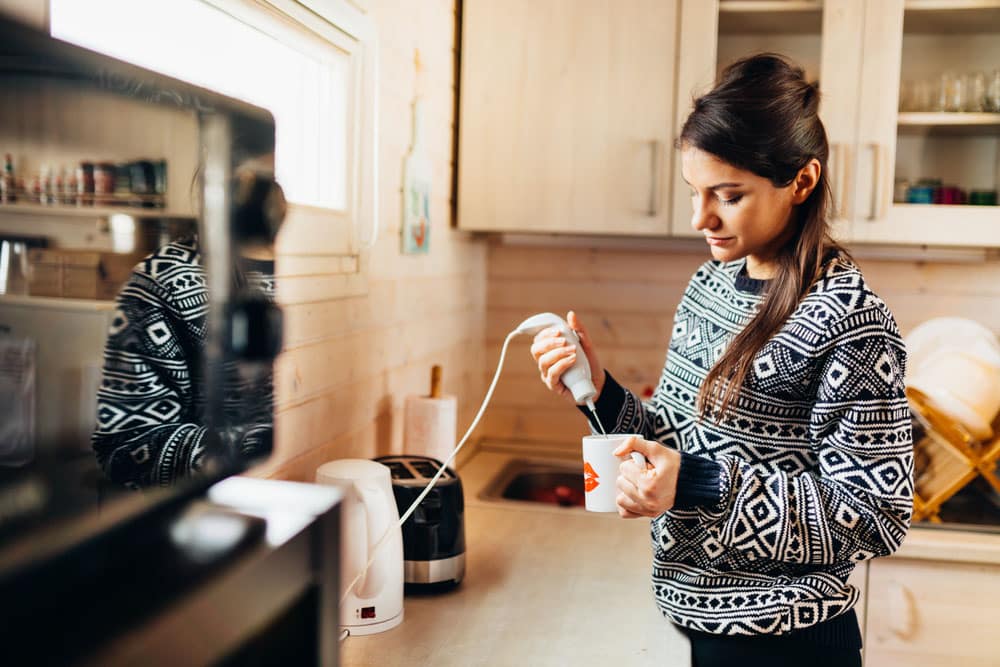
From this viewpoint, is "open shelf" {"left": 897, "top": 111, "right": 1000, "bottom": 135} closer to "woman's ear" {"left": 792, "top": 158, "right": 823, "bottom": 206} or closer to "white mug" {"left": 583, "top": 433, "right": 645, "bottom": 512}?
"woman's ear" {"left": 792, "top": 158, "right": 823, "bottom": 206}

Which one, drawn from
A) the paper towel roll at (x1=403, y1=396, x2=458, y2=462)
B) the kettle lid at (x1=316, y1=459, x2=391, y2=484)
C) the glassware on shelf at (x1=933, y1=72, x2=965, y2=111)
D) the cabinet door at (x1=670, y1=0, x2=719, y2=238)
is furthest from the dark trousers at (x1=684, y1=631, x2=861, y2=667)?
the glassware on shelf at (x1=933, y1=72, x2=965, y2=111)

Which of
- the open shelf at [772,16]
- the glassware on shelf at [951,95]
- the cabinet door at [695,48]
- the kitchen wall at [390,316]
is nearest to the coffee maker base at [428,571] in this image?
the kitchen wall at [390,316]

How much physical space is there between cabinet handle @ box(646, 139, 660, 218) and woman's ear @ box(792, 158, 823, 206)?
2.90 feet

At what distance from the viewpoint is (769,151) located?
1153 mm

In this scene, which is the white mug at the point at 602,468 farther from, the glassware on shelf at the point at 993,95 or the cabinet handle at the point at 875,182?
the glassware on shelf at the point at 993,95

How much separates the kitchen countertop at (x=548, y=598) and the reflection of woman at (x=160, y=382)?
0.57 metres

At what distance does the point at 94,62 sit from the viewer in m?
0.53

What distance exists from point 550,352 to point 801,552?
414mm

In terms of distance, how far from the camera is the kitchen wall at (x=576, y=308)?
8.04 feet

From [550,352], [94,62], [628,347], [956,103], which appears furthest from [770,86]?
[628,347]

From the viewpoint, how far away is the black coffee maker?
51.7 inches

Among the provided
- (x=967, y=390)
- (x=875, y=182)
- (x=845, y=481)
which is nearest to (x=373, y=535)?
(x=845, y=481)

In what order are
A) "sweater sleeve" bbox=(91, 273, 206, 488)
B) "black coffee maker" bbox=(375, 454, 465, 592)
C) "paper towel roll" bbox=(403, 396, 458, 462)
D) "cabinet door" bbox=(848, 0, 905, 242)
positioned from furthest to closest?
"cabinet door" bbox=(848, 0, 905, 242) < "paper towel roll" bbox=(403, 396, 458, 462) < "black coffee maker" bbox=(375, 454, 465, 592) < "sweater sleeve" bbox=(91, 273, 206, 488)

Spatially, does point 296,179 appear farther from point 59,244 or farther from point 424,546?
point 59,244
